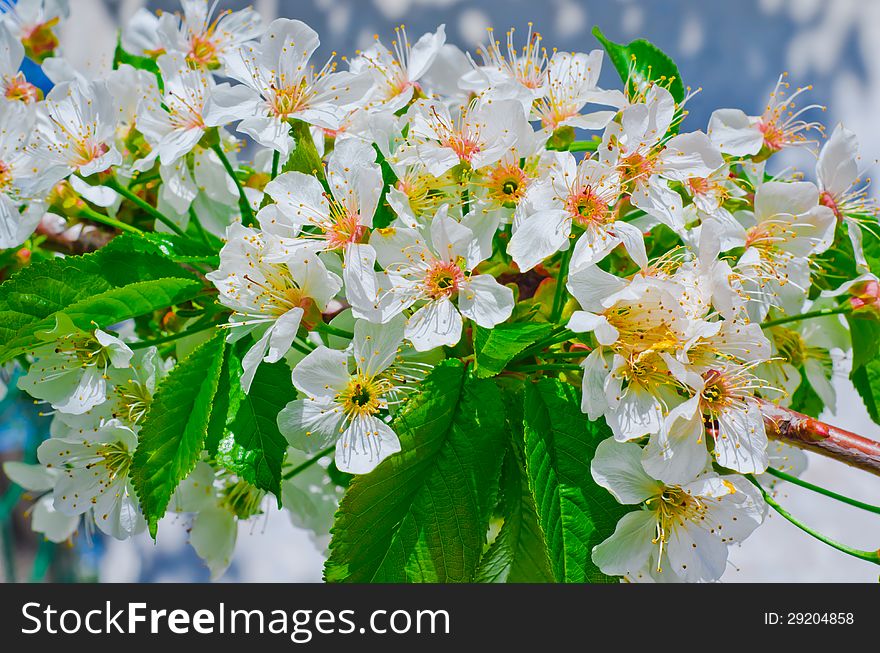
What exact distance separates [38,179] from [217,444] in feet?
1.15

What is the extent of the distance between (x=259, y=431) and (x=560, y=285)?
0.30 m

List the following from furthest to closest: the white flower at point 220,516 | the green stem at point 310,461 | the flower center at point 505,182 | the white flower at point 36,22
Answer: the white flower at point 36,22 → the white flower at point 220,516 → the green stem at point 310,461 → the flower center at point 505,182

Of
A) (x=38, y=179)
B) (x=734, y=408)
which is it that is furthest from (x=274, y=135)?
(x=734, y=408)

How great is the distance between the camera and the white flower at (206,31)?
988 millimetres

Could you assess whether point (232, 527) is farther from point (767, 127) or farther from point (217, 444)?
point (767, 127)

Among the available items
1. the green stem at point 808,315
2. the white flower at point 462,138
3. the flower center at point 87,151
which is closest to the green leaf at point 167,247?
the flower center at point 87,151

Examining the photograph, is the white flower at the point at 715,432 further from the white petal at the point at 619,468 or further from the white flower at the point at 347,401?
the white flower at the point at 347,401

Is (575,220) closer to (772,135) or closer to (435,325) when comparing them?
(435,325)

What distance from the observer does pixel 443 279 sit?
0.70 m

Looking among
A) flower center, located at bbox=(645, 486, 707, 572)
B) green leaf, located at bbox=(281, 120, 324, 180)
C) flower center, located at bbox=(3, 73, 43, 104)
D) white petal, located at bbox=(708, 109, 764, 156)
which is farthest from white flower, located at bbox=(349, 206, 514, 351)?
flower center, located at bbox=(3, 73, 43, 104)

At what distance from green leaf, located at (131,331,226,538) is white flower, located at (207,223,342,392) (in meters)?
0.04

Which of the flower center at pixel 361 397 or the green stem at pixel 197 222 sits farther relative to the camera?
the green stem at pixel 197 222

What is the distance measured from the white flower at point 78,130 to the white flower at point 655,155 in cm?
50

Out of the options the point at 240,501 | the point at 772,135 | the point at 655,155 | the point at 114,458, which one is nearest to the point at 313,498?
the point at 240,501
